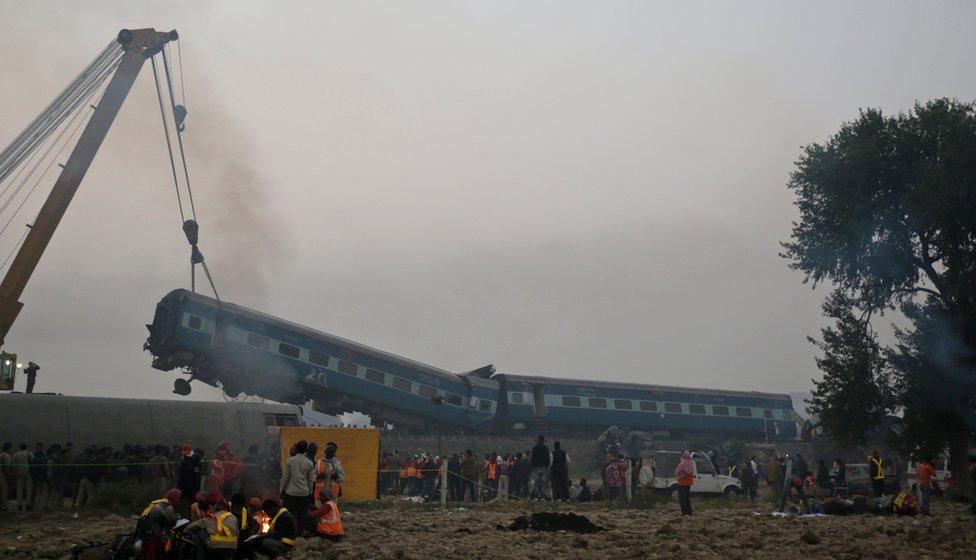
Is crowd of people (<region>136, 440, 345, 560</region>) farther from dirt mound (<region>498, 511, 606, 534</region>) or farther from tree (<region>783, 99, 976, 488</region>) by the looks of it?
tree (<region>783, 99, 976, 488</region>)

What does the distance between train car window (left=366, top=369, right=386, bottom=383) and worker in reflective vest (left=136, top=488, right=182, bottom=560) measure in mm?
23589

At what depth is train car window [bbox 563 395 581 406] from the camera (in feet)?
129

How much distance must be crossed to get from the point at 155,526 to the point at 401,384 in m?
25.0

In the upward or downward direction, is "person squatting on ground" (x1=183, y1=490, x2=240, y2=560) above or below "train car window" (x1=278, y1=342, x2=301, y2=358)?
below

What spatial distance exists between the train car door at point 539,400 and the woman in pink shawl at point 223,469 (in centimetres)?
2306

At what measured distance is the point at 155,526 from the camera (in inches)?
376

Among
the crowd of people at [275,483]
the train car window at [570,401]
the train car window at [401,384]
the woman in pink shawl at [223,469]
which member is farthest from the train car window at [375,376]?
the woman in pink shawl at [223,469]

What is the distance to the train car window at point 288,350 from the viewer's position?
102 feet

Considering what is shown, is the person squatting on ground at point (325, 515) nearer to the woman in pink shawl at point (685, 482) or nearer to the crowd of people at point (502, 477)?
the woman in pink shawl at point (685, 482)

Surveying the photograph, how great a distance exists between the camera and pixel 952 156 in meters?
26.2

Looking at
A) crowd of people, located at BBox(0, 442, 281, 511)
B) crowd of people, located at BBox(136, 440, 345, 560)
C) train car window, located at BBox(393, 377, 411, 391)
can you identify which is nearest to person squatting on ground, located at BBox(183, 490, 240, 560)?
crowd of people, located at BBox(136, 440, 345, 560)

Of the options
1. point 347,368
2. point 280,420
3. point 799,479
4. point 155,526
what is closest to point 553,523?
point 155,526

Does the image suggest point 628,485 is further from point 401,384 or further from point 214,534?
point 401,384

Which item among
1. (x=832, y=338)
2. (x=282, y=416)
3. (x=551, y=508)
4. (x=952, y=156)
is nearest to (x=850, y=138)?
(x=952, y=156)
